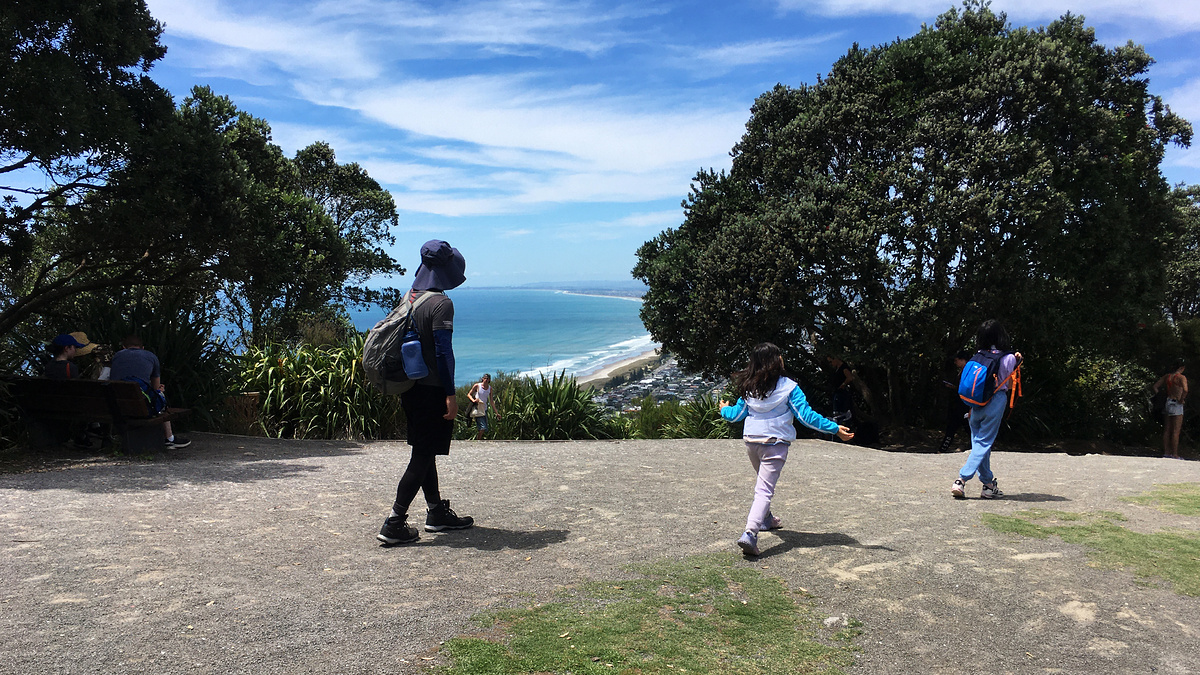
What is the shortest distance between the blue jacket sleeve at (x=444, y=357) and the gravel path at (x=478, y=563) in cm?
109

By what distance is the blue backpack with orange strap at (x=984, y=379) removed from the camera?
6.48 metres

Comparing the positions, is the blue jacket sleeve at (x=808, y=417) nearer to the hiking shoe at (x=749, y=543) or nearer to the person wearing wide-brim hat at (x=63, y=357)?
the hiking shoe at (x=749, y=543)

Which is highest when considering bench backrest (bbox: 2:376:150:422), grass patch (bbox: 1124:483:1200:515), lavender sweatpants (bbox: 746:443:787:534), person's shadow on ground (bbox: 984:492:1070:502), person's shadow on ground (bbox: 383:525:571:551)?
bench backrest (bbox: 2:376:150:422)

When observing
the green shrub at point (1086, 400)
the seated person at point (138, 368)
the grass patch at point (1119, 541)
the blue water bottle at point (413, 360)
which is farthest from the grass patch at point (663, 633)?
the green shrub at point (1086, 400)

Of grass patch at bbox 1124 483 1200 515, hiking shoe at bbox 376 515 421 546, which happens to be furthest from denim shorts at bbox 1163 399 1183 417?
hiking shoe at bbox 376 515 421 546

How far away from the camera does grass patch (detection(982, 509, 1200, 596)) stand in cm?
447

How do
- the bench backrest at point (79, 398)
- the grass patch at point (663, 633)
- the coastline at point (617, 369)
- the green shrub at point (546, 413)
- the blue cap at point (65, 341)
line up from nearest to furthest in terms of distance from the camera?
the grass patch at point (663, 633) < the bench backrest at point (79, 398) < the blue cap at point (65, 341) < the green shrub at point (546, 413) < the coastline at point (617, 369)

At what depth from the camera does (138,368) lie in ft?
26.7

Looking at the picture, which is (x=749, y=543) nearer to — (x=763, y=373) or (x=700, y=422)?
(x=763, y=373)

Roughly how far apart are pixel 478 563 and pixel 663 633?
58.3 inches

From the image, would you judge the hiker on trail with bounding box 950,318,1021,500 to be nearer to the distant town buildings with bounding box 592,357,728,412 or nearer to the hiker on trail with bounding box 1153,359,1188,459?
the hiker on trail with bounding box 1153,359,1188,459

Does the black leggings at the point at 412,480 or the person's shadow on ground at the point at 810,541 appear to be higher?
the black leggings at the point at 412,480

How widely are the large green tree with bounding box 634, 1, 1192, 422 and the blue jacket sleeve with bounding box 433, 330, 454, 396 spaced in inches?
358

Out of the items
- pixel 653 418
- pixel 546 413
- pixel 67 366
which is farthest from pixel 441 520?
pixel 653 418
